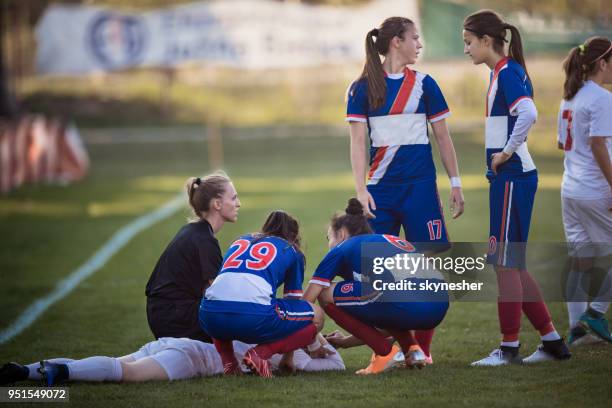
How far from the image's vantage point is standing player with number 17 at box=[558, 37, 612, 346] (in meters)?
6.71

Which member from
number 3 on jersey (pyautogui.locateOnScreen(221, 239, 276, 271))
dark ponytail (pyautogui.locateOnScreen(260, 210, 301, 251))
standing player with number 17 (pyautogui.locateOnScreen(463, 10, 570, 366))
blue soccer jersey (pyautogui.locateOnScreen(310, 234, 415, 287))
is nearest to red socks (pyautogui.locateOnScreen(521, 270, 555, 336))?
standing player with number 17 (pyautogui.locateOnScreen(463, 10, 570, 366))

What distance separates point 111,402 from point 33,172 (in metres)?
17.0

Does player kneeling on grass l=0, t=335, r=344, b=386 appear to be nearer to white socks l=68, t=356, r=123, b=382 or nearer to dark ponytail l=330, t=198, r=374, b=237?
white socks l=68, t=356, r=123, b=382

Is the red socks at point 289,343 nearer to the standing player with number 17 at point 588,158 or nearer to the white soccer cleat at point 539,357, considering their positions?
the white soccer cleat at point 539,357

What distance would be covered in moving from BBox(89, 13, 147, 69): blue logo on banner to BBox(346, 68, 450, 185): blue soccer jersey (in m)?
27.4

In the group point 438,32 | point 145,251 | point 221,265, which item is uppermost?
point 438,32

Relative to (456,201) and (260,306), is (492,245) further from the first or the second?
(260,306)

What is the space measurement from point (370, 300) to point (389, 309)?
0.13m

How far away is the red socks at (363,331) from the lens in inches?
244

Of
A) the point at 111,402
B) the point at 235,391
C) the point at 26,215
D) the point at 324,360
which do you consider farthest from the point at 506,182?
the point at 26,215

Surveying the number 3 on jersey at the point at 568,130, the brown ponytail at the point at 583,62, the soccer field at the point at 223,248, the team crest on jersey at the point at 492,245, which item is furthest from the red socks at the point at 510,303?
the brown ponytail at the point at 583,62

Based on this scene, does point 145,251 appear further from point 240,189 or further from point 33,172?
point 33,172

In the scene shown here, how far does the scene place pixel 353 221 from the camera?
249 inches

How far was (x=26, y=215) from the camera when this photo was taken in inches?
650
